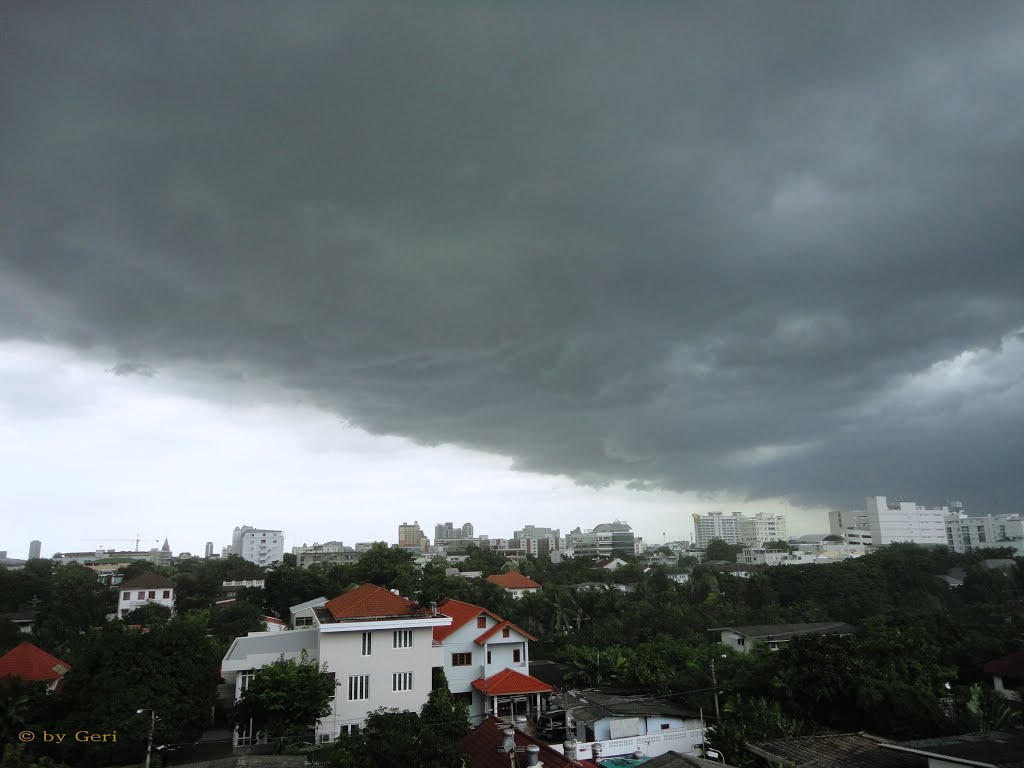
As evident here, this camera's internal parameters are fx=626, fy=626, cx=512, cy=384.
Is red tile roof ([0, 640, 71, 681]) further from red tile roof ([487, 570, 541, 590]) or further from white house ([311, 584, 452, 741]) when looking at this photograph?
red tile roof ([487, 570, 541, 590])

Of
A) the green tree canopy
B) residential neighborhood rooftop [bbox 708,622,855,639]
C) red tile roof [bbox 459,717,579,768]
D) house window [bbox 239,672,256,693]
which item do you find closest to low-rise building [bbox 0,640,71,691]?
house window [bbox 239,672,256,693]

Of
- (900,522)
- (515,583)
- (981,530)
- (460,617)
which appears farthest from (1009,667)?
(981,530)

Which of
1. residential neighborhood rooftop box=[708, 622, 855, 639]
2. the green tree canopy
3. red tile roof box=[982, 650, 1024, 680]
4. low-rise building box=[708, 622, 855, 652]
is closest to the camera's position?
the green tree canopy

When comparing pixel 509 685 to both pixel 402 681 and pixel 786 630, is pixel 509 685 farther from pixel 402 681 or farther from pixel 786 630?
pixel 786 630

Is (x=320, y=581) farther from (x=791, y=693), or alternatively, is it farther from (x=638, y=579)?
(x=791, y=693)

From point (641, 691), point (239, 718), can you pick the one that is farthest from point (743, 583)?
point (239, 718)

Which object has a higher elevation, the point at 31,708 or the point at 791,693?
the point at 31,708
